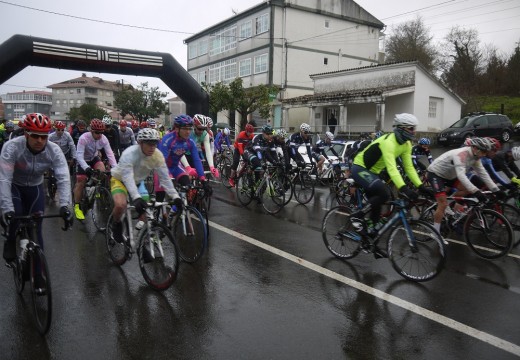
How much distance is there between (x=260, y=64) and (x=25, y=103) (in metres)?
105

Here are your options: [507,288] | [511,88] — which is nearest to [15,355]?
[507,288]

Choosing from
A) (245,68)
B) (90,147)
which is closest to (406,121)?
(90,147)

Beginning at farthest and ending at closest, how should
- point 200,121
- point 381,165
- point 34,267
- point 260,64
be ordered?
point 260,64 → point 200,121 → point 381,165 → point 34,267

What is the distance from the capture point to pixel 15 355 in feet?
11.7

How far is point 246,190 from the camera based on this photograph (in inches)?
422

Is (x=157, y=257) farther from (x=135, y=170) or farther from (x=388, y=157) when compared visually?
(x=388, y=157)

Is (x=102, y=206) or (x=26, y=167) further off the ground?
(x=26, y=167)

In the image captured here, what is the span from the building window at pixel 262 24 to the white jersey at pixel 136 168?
35363 mm

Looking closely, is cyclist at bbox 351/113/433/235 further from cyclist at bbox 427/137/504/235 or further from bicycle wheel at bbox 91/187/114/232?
bicycle wheel at bbox 91/187/114/232

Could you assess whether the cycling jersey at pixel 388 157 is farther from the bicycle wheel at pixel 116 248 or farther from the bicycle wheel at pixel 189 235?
the bicycle wheel at pixel 116 248

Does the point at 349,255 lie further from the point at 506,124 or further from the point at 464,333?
the point at 506,124

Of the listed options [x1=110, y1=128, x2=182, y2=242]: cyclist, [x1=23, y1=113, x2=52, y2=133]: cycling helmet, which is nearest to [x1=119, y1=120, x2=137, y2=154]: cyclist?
[x1=110, y1=128, x2=182, y2=242]: cyclist

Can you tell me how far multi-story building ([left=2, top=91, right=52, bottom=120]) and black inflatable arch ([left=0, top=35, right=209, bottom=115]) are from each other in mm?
114382

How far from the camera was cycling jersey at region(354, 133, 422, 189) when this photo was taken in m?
5.73
